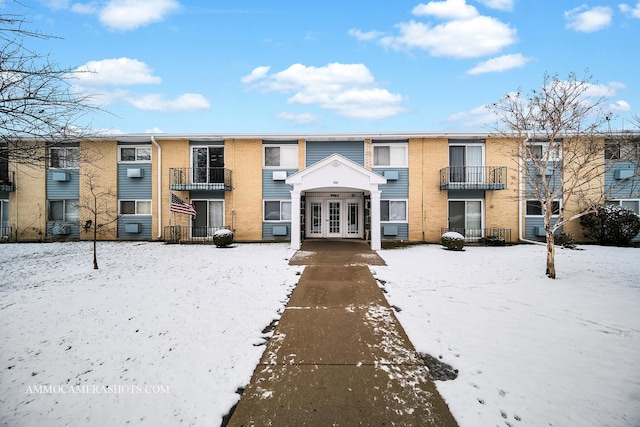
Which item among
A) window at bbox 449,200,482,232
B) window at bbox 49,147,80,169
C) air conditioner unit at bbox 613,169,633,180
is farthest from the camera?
window at bbox 449,200,482,232

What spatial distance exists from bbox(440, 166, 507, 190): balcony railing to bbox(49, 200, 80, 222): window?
774 inches

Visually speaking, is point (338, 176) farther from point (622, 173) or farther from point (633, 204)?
point (633, 204)

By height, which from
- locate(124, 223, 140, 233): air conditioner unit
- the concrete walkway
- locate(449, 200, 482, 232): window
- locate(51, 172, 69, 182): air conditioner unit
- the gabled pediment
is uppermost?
locate(51, 172, 69, 182): air conditioner unit

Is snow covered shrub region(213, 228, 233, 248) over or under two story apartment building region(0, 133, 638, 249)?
under

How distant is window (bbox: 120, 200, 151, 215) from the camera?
14.9 metres

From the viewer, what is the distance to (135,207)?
48.9 ft

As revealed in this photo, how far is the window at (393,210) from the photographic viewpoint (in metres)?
14.7

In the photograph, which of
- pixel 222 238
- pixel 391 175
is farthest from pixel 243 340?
pixel 391 175

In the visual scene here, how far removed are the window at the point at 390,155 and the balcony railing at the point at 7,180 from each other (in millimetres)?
19151

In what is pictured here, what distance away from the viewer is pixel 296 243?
39.7 feet

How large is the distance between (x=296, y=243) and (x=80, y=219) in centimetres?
1223

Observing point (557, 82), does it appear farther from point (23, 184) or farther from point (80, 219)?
point (23, 184)

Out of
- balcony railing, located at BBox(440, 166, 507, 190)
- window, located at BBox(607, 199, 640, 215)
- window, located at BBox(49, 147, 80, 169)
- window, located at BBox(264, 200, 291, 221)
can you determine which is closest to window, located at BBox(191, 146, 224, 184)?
window, located at BBox(264, 200, 291, 221)

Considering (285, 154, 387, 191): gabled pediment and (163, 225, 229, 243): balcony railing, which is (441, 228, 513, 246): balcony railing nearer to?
(285, 154, 387, 191): gabled pediment
